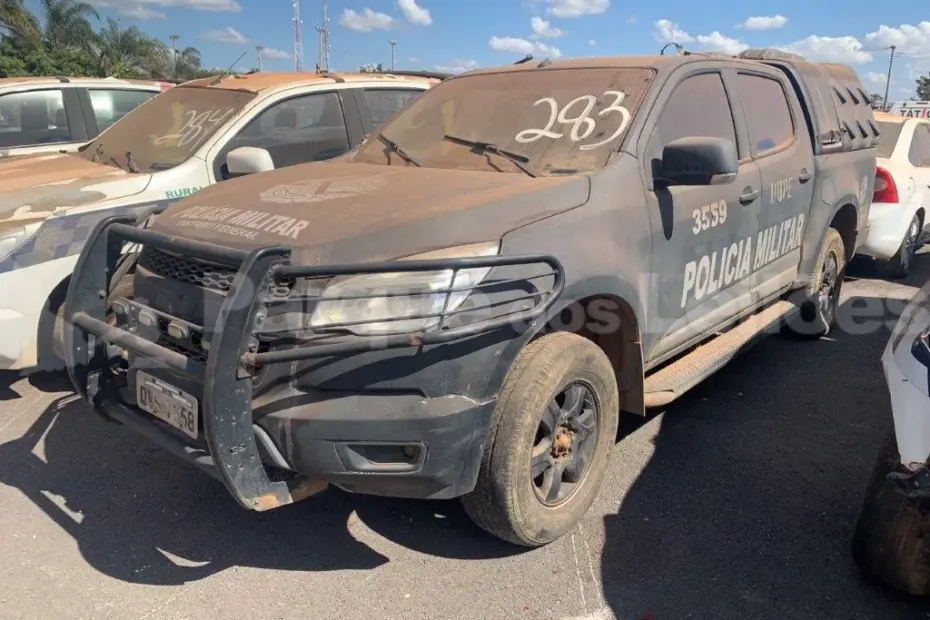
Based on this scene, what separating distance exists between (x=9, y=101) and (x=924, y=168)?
8783 mm

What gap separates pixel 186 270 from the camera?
2771mm

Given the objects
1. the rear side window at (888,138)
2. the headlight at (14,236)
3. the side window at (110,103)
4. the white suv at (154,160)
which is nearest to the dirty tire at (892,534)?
the white suv at (154,160)

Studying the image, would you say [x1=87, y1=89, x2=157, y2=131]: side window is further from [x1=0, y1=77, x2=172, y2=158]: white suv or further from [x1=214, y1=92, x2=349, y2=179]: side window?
[x1=214, y1=92, x2=349, y2=179]: side window

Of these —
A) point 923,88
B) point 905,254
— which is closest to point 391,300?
point 905,254

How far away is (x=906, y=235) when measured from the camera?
730 cm

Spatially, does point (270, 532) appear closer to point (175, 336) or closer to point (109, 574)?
point (109, 574)

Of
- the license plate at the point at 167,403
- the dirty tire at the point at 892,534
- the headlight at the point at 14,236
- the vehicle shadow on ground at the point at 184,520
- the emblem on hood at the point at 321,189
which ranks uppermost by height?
the emblem on hood at the point at 321,189

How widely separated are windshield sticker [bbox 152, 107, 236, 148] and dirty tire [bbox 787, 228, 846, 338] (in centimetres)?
409

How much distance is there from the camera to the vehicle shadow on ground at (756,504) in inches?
109

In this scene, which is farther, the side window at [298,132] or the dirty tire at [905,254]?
the dirty tire at [905,254]

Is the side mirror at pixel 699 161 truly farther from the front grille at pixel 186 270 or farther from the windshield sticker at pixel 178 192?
the windshield sticker at pixel 178 192

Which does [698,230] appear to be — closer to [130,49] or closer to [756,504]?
[756,504]

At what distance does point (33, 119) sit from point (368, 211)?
18.7ft

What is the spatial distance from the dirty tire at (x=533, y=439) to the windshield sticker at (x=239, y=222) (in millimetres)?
941
